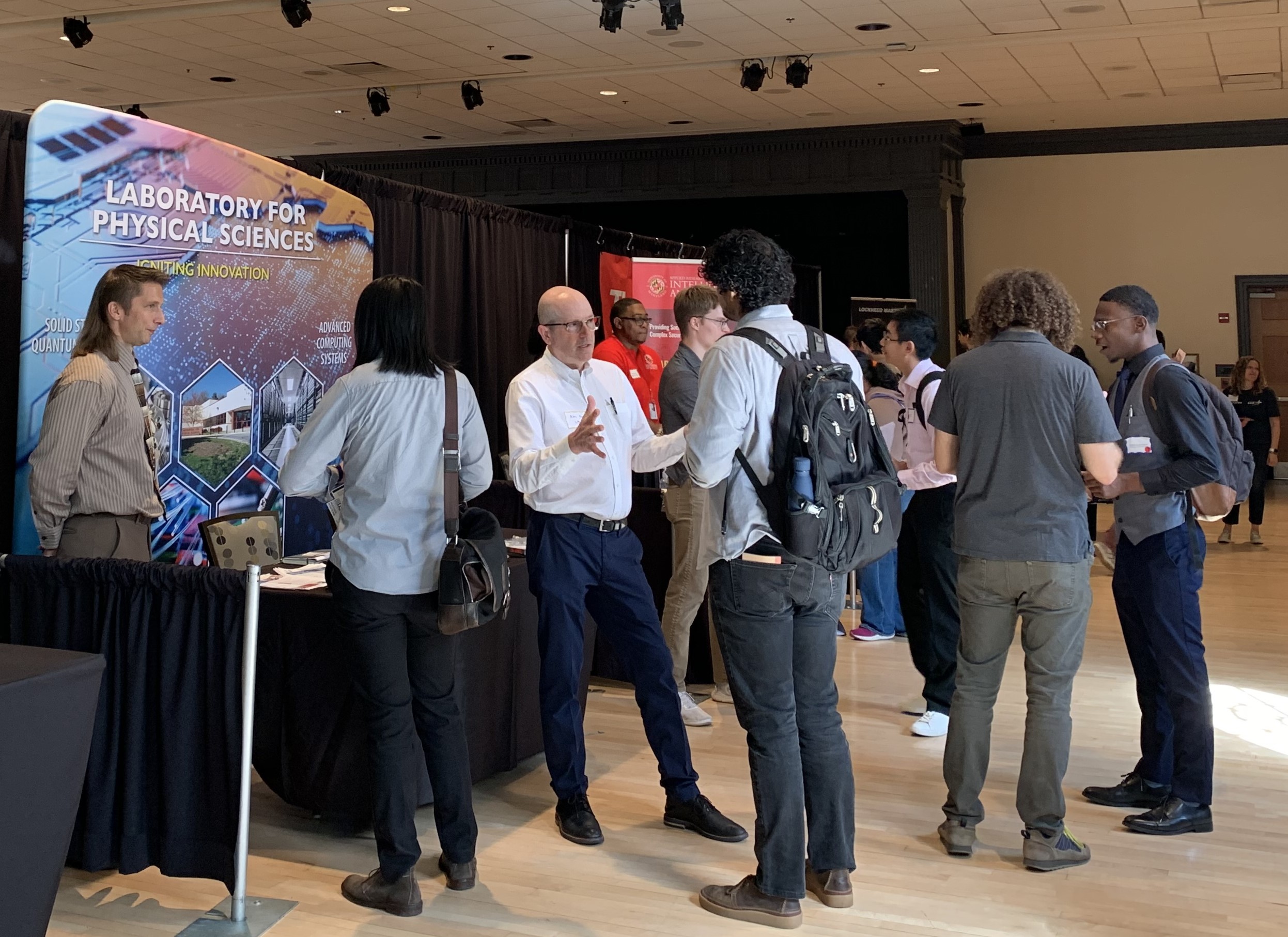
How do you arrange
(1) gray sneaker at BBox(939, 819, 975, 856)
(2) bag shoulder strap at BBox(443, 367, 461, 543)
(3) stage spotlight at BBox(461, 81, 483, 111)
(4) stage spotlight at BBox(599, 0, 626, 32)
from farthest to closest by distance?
(3) stage spotlight at BBox(461, 81, 483, 111) → (4) stage spotlight at BBox(599, 0, 626, 32) → (1) gray sneaker at BBox(939, 819, 975, 856) → (2) bag shoulder strap at BBox(443, 367, 461, 543)

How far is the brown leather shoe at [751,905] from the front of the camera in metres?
2.95

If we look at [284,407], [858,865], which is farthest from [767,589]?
[284,407]

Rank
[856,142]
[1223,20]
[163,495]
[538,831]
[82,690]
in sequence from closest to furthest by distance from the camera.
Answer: [82,690] → [538,831] → [163,495] → [1223,20] → [856,142]

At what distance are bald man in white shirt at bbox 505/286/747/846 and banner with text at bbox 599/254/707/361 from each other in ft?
16.5

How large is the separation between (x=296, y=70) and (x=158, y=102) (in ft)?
7.53

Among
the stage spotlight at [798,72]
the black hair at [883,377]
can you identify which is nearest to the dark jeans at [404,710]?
the black hair at [883,377]

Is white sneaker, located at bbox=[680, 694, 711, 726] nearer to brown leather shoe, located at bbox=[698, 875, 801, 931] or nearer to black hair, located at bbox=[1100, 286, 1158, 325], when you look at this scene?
brown leather shoe, located at bbox=[698, 875, 801, 931]

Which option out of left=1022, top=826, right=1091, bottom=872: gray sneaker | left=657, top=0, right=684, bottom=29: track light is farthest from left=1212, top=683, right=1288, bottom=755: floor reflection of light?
left=657, top=0, right=684, bottom=29: track light

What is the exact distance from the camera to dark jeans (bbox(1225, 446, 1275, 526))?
→ 9.84m

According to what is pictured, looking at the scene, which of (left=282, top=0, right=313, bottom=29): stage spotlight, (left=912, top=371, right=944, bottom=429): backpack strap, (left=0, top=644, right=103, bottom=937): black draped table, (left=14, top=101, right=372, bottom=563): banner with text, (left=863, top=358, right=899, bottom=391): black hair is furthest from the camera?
(left=282, top=0, right=313, bottom=29): stage spotlight

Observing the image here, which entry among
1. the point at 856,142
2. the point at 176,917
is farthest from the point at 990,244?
the point at 176,917

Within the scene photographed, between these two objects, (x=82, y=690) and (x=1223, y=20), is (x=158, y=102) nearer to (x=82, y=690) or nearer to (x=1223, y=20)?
(x=1223, y=20)

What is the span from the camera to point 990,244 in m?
14.5

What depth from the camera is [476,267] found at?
7.32 metres
